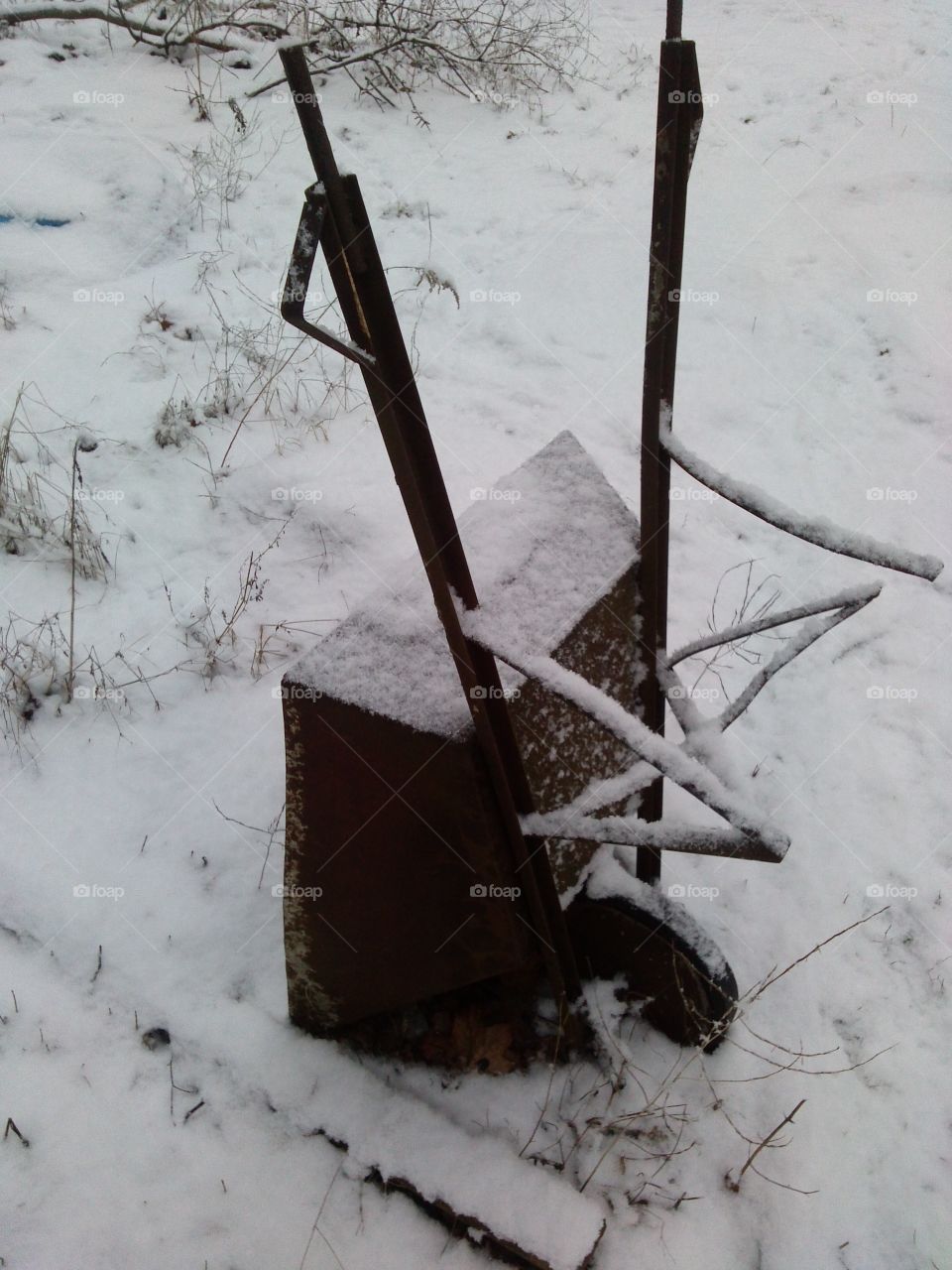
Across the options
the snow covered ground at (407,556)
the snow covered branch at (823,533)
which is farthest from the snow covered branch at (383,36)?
the snow covered branch at (823,533)

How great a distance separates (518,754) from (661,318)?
0.78 m

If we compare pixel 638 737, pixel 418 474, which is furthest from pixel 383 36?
pixel 638 737

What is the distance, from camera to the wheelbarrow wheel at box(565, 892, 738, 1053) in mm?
1885

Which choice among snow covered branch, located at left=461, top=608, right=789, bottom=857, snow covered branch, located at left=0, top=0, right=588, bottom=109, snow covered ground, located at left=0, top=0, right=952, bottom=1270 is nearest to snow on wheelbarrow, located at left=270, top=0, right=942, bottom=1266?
snow covered branch, located at left=461, top=608, right=789, bottom=857

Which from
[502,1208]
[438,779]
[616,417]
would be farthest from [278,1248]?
[616,417]

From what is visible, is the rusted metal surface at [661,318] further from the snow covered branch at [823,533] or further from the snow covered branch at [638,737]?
the snow covered branch at [638,737]

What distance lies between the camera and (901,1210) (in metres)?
1.88

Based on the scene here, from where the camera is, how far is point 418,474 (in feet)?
4.04

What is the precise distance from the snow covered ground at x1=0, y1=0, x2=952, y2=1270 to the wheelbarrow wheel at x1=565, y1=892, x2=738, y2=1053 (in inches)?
5.1

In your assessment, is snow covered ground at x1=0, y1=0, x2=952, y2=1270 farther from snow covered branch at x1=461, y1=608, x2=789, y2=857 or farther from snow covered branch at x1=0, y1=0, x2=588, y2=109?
snow covered branch at x1=461, y1=608, x2=789, y2=857

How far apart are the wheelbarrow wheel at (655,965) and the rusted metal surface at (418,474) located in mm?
229

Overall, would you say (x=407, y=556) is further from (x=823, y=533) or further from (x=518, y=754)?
(x=823, y=533)

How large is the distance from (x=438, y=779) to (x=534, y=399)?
9.46 feet

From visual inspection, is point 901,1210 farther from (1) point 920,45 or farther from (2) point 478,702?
(1) point 920,45
